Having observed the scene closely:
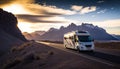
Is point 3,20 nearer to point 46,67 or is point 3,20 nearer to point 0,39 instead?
point 0,39

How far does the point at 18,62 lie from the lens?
28.0m

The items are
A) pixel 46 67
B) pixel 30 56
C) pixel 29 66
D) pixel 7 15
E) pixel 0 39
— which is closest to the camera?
pixel 46 67

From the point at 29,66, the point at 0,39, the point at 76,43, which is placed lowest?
the point at 0,39

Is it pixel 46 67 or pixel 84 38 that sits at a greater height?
pixel 84 38

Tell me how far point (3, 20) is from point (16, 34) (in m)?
16.7

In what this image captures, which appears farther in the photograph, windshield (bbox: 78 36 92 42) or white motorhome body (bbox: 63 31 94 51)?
windshield (bbox: 78 36 92 42)

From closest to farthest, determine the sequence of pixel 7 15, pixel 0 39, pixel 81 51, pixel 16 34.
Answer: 1. pixel 81 51
2. pixel 0 39
3. pixel 16 34
4. pixel 7 15

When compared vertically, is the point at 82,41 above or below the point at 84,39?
below

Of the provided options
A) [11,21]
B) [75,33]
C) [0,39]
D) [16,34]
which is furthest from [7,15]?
[75,33]

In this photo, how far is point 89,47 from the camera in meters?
28.6

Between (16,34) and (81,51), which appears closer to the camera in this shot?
(81,51)

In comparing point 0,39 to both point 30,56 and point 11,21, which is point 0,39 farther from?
point 30,56

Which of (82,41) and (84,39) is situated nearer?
(82,41)

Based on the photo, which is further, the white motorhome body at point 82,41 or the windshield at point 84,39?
the windshield at point 84,39
